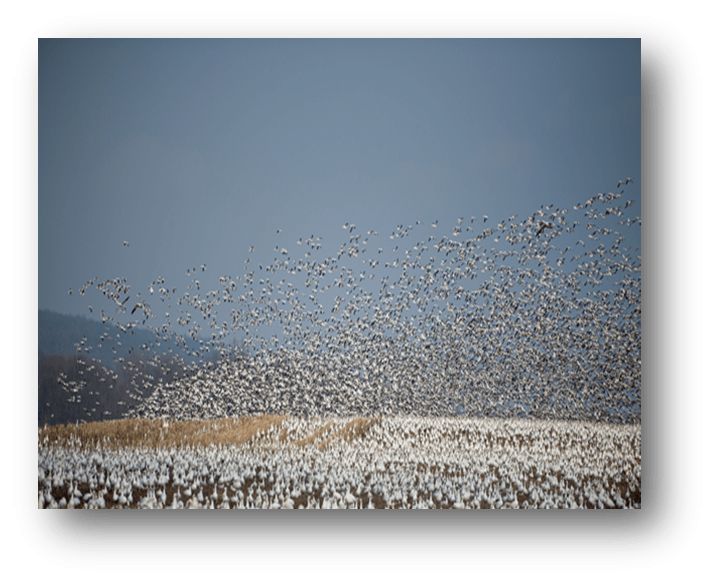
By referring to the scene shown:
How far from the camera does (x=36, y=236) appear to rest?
3834mm

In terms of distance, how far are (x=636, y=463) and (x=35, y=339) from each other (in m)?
5.06

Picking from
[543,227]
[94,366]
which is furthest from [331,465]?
[543,227]

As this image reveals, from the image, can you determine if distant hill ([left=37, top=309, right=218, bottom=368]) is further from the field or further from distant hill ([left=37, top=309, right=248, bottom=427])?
the field

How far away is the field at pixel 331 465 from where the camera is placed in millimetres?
3770

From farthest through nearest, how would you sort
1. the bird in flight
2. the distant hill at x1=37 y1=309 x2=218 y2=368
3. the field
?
the bird in flight < the distant hill at x1=37 y1=309 x2=218 y2=368 < the field

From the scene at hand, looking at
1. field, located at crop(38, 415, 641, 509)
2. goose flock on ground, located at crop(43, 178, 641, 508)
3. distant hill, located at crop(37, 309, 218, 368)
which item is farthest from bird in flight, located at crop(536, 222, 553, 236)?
distant hill, located at crop(37, 309, 218, 368)

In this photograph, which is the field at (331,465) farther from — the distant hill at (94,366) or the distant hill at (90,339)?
the distant hill at (90,339)

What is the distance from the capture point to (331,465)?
15.3 feet

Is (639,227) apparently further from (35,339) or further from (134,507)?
(35,339)

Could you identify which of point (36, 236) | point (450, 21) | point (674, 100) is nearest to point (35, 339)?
point (36, 236)

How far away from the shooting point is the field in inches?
148

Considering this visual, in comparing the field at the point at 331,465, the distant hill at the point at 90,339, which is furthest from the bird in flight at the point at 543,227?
the distant hill at the point at 90,339

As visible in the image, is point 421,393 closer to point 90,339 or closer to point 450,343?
point 450,343

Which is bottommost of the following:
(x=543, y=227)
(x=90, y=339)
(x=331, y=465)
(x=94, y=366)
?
(x=331, y=465)
